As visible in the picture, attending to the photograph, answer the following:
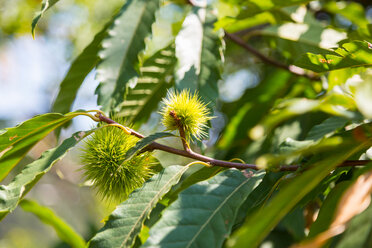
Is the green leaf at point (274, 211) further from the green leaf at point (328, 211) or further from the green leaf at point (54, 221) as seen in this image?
the green leaf at point (54, 221)

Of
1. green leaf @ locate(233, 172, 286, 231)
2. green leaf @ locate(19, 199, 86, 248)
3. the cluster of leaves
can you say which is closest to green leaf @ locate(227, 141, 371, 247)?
the cluster of leaves

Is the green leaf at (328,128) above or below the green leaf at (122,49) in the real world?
below

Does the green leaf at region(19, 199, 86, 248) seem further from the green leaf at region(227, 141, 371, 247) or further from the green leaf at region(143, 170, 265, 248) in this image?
the green leaf at region(227, 141, 371, 247)

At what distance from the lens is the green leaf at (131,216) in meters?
0.81

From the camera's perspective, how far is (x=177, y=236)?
2.26 ft

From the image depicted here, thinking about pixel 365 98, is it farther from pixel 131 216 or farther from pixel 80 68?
pixel 80 68

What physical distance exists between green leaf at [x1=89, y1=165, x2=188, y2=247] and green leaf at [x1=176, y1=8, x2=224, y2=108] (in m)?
0.39

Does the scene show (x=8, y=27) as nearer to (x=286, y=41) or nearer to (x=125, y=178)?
(x=286, y=41)

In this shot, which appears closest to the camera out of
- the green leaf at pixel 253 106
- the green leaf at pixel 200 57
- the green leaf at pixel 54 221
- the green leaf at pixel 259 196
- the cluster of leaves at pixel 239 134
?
the cluster of leaves at pixel 239 134

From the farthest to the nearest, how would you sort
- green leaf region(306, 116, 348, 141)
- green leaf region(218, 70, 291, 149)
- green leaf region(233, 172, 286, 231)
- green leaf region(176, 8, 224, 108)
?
green leaf region(218, 70, 291, 149)
green leaf region(176, 8, 224, 108)
green leaf region(306, 116, 348, 141)
green leaf region(233, 172, 286, 231)

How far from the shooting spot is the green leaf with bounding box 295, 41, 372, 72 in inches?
34.5

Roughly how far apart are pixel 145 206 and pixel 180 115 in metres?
0.26

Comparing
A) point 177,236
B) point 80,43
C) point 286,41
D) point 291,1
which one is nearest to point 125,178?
point 177,236

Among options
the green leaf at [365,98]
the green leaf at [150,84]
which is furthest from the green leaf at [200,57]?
the green leaf at [365,98]
